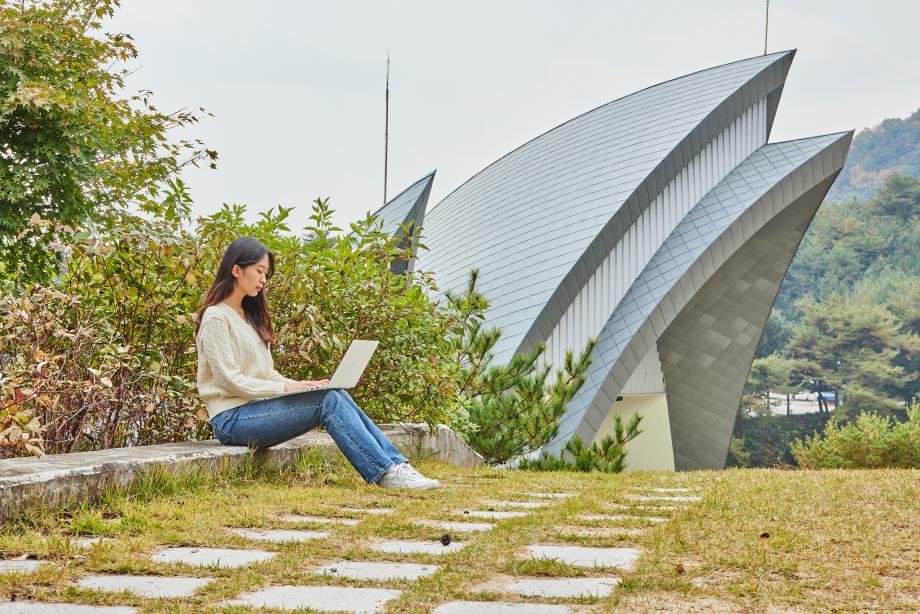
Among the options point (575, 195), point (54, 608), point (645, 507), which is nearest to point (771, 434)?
point (575, 195)

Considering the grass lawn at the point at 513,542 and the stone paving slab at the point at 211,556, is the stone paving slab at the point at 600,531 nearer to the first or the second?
the grass lawn at the point at 513,542

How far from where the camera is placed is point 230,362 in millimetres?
4074

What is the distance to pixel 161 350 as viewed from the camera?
Answer: 15.6ft

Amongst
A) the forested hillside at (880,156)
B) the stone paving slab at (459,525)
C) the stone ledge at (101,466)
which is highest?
the forested hillside at (880,156)

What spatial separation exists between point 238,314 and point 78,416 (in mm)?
956

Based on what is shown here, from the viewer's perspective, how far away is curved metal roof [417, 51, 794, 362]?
1559cm

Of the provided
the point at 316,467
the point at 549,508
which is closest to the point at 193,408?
the point at 316,467

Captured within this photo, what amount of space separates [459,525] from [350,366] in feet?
4.15

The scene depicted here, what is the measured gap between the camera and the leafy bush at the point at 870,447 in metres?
17.8

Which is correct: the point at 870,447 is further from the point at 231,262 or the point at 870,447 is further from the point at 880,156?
the point at 880,156

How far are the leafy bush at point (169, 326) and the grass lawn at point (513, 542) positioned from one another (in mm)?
654

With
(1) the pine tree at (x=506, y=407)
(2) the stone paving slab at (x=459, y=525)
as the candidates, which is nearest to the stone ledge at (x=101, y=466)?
(2) the stone paving slab at (x=459, y=525)

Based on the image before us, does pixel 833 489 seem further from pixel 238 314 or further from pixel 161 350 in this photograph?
pixel 161 350

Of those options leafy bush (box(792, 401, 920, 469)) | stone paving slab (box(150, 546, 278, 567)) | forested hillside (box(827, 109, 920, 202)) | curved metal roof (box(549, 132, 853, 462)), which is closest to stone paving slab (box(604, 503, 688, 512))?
stone paving slab (box(150, 546, 278, 567))
